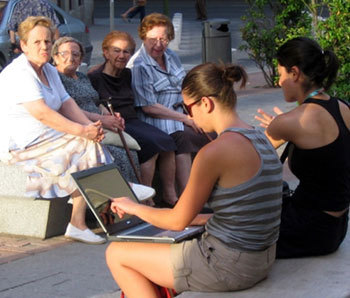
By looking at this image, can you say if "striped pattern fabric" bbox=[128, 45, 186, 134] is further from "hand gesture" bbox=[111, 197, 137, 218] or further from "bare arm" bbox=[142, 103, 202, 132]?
"hand gesture" bbox=[111, 197, 137, 218]

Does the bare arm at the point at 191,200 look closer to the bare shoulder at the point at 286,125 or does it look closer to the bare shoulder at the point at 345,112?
the bare shoulder at the point at 286,125

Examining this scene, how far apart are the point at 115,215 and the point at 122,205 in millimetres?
307

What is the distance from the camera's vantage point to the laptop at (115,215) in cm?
364

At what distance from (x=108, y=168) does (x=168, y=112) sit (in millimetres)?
2864

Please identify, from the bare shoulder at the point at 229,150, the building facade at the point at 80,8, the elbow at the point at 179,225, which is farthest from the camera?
the building facade at the point at 80,8

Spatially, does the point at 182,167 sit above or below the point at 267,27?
below

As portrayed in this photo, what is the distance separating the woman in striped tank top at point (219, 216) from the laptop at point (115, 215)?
0.06 m

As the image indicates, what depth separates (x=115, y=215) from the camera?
3.93 metres

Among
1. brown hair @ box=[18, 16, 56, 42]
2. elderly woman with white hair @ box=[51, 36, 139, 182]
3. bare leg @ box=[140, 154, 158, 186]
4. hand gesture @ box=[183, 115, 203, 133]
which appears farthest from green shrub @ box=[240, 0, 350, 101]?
brown hair @ box=[18, 16, 56, 42]

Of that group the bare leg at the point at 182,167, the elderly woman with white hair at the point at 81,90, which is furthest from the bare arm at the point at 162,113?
the elderly woman with white hair at the point at 81,90

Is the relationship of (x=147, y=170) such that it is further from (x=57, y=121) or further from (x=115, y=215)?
(x=115, y=215)

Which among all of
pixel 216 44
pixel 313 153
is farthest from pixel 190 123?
pixel 216 44

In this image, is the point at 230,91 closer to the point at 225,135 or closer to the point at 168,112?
the point at 225,135

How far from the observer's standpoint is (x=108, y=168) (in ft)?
13.1
